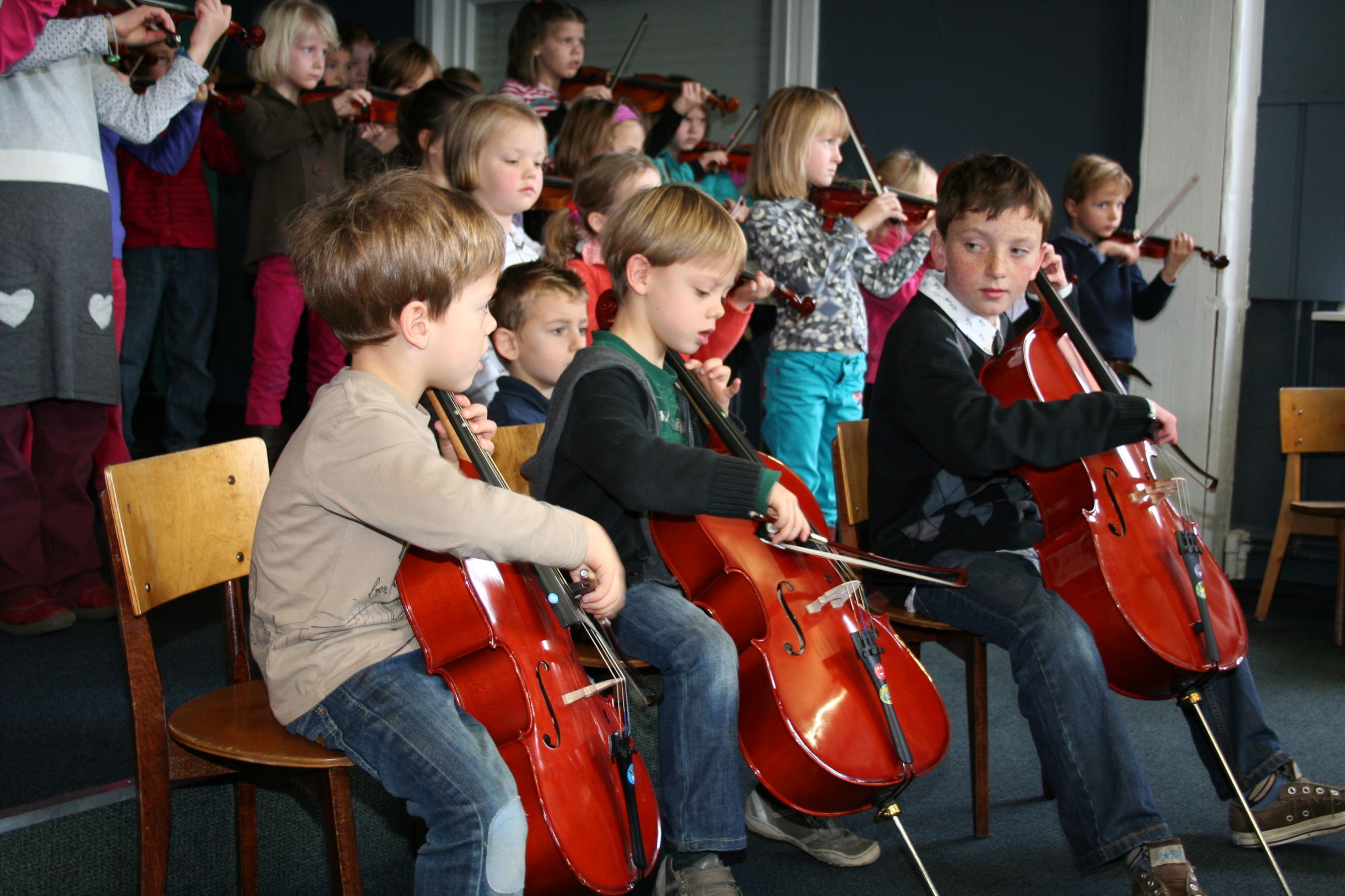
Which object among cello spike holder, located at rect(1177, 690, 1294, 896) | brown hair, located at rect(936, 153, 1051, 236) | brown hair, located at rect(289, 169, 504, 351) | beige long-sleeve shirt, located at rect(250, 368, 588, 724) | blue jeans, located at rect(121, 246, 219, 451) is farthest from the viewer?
blue jeans, located at rect(121, 246, 219, 451)

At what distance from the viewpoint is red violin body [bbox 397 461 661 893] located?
1274 millimetres

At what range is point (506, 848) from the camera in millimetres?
1253

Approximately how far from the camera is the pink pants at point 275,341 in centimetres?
352

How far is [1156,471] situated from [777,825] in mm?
893

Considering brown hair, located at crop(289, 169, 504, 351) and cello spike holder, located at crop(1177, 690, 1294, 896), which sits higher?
brown hair, located at crop(289, 169, 504, 351)

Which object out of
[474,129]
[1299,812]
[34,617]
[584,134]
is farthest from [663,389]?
[584,134]

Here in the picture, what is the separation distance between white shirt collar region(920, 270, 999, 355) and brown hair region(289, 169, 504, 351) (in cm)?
94

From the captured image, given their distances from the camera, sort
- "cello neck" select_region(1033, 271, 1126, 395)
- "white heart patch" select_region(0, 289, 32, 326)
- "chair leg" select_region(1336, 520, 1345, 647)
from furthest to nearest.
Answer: "chair leg" select_region(1336, 520, 1345, 647)
"white heart patch" select_region(0, 289, 32, 326)
"cello neck" select_region(1033, 271, 1126, 395)

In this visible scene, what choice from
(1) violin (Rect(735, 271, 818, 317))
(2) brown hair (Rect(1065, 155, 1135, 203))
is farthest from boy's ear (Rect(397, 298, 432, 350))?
(2) brown hair (Rect(1065, 155, 1135, 203))

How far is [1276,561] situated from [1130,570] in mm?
2152

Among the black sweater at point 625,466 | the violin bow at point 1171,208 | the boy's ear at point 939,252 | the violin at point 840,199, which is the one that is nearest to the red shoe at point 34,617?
the black sweater at point 625,466

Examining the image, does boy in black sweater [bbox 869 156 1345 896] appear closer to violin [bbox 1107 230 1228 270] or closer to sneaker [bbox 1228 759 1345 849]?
sneaker [bbox 1228 759 1345 849]

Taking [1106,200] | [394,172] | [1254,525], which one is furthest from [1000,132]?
[394,172]

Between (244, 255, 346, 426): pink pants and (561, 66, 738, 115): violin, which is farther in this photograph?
(561, 66, 738, 115): violin
